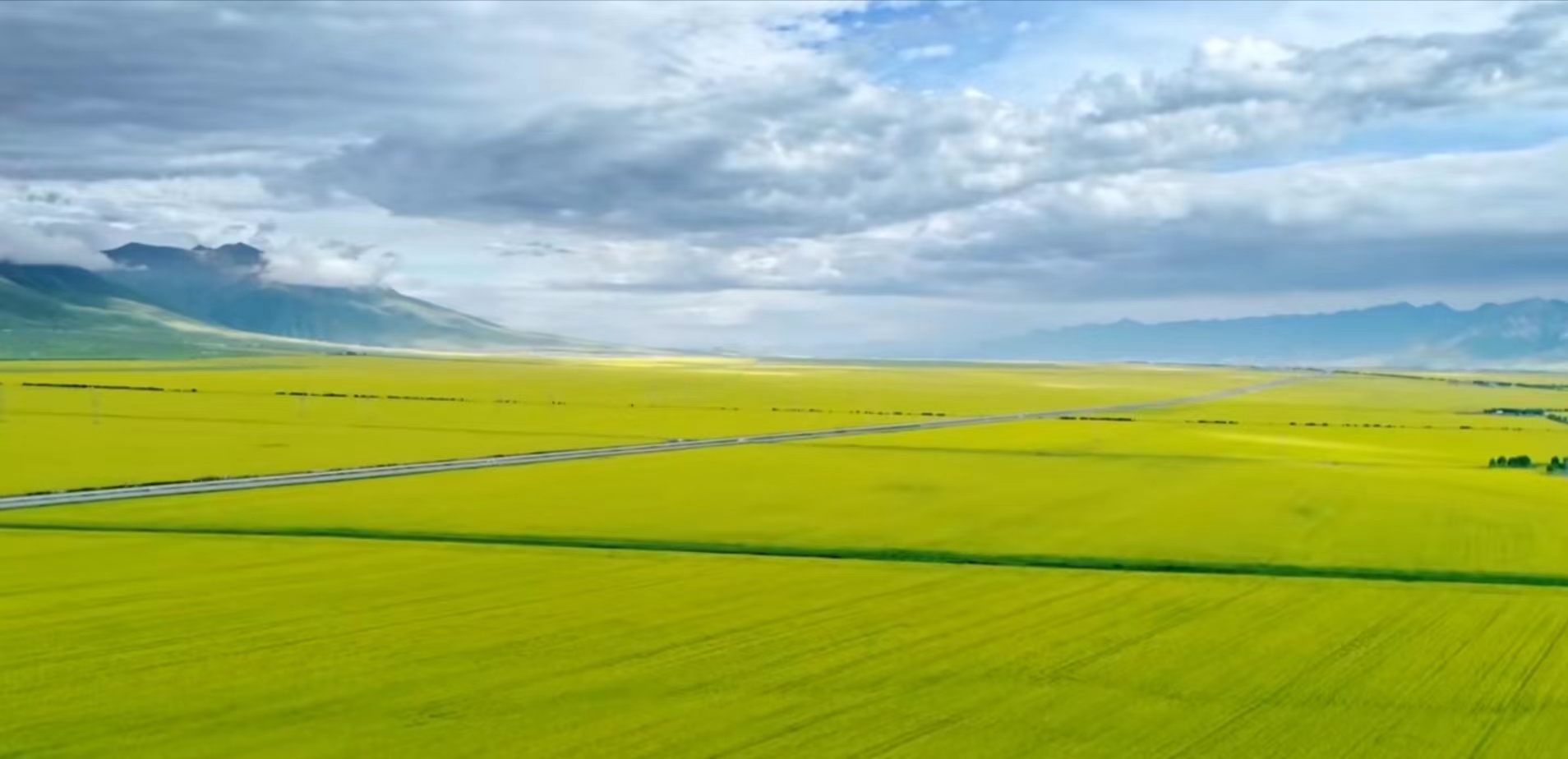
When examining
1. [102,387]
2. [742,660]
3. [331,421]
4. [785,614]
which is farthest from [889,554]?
[102,387]

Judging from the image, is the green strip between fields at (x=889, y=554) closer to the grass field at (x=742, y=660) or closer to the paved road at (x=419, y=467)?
the grass field at (x=742, y=660)

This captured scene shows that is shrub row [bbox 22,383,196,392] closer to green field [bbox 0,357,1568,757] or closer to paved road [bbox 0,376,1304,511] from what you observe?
green field [bbox 0,357,1568,757]

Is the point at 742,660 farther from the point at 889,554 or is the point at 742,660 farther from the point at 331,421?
the point at 331,421

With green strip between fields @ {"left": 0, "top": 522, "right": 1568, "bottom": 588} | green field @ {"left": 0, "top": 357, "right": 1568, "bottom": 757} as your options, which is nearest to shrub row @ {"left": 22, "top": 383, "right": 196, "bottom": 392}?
green field @ {"left": 0, "top": 357, "right": 1568, "bottom": 757}

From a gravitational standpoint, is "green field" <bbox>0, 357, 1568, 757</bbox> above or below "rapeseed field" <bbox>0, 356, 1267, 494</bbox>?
below

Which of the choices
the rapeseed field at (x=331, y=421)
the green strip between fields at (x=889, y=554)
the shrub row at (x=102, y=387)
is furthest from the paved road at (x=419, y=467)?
the shrub row at (x=102, y=387)
